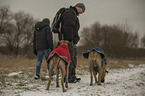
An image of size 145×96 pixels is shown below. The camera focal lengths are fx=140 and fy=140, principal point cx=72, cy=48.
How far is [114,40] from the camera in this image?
36.9 metres

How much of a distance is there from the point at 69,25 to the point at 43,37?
1.92m

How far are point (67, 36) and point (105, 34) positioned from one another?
117 feet

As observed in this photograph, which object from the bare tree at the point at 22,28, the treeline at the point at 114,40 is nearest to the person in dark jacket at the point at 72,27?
the treeline at the point at 114,40

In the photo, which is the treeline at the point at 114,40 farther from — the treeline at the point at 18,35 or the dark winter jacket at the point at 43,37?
the dark winter jacket at the point at 43,37

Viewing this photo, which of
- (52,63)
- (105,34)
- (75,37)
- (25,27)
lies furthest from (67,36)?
(25,27)

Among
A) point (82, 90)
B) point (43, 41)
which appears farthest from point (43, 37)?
point (82, 90)

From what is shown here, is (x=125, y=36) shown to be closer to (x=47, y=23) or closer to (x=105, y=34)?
(x=105, y=34)

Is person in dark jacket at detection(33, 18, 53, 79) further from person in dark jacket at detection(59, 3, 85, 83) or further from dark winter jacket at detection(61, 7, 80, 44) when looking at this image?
dark winter jacket at detection(61, 7, 80, 44)

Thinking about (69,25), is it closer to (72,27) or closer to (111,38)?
(72,27)

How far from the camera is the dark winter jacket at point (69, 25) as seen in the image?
5165mm

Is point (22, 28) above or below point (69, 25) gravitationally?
above

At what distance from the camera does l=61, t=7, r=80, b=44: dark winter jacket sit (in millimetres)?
5165

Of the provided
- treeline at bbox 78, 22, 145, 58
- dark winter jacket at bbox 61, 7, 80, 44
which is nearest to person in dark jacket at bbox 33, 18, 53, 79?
dark winter jacket at bbox 61, 7, 80, 44

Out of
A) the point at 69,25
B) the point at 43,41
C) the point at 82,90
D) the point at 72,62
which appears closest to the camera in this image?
the point at 82,90
